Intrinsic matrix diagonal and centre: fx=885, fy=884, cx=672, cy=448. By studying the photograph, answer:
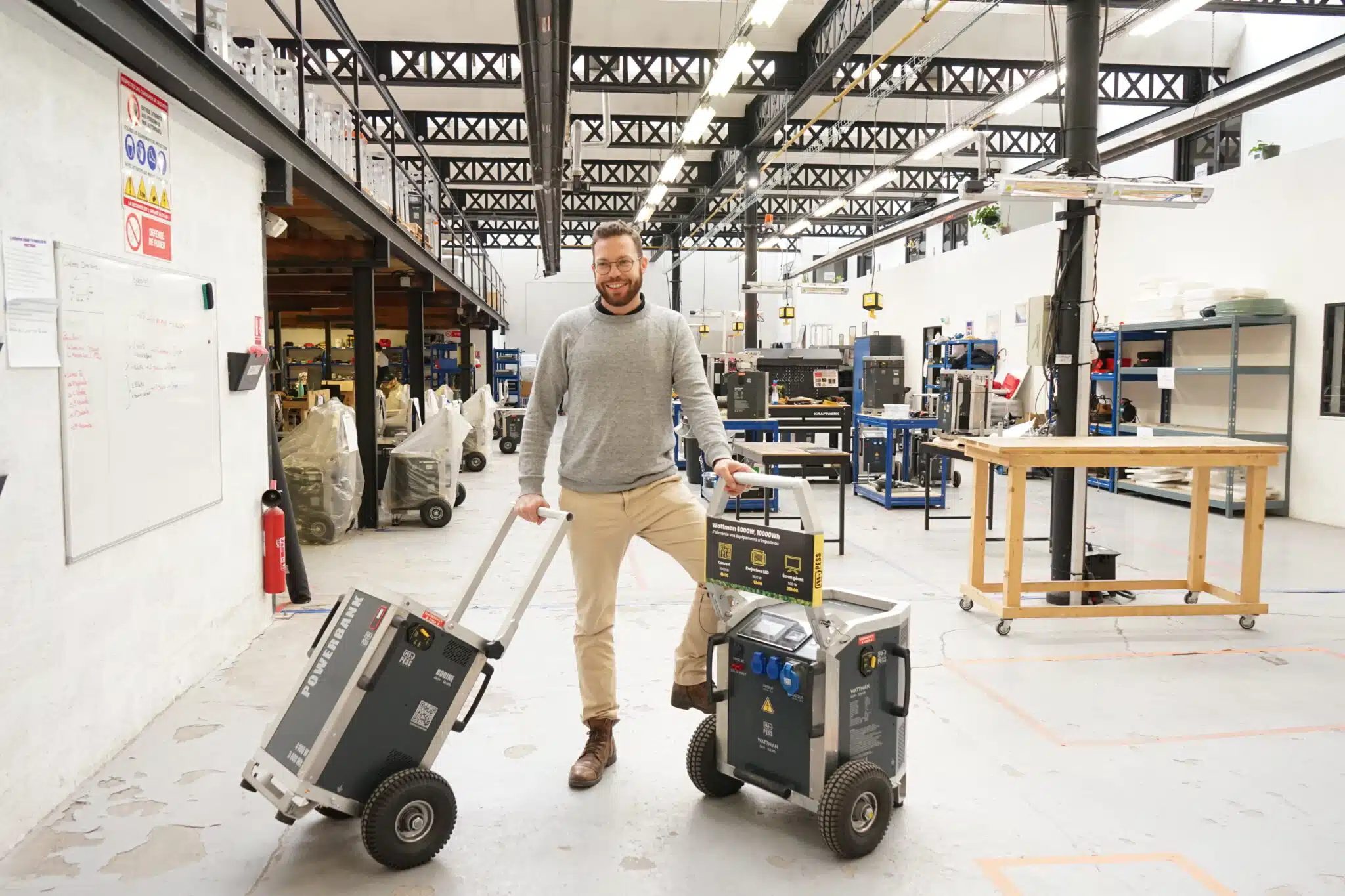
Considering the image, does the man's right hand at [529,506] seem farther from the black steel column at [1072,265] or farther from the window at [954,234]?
the window at [954,234]


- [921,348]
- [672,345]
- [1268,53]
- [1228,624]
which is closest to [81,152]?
[672,345]

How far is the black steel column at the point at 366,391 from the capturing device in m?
7.64

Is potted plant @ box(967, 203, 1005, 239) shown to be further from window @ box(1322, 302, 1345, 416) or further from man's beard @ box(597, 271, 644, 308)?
man's beard @ box(597, 271, 644, 308)

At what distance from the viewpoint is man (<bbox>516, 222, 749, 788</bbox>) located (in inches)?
107

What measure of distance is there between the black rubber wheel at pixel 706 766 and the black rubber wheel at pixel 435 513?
5319mm

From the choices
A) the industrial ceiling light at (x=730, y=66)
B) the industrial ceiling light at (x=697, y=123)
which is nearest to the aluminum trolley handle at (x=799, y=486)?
the industrial ceiling light at (x=730, y=66)

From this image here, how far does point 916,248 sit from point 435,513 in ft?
55.3

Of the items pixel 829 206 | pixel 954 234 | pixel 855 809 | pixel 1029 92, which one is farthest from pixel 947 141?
pixel 954 234

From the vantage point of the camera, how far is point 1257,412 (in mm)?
8773

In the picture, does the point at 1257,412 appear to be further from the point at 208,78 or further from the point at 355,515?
the point at 208,78

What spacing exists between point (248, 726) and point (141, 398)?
4.16 feet

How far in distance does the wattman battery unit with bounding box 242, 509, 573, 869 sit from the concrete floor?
0.15 m

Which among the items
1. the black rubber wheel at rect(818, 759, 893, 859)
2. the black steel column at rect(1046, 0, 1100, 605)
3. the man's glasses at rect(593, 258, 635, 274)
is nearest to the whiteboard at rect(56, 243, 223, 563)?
the man's glasses at rect(593, 258, 635, 274)

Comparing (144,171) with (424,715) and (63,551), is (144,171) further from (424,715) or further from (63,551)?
(424,715)
